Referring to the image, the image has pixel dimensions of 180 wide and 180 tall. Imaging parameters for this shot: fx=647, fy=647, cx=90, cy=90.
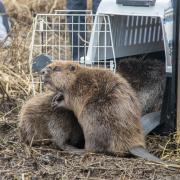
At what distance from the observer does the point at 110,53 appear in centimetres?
429

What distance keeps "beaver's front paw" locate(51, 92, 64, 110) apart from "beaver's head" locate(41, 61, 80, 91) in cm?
5

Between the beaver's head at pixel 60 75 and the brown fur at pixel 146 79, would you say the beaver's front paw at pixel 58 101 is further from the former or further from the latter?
the brown fur at pixel 146 79

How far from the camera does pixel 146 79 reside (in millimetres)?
4098

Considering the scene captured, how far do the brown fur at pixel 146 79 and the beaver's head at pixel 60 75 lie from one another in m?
0.69

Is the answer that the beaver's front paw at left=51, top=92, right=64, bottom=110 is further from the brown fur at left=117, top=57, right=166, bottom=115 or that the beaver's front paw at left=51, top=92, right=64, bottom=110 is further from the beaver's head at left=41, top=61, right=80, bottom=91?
Answer: the brown fur at left=117, top=57, right=166, bottom=115

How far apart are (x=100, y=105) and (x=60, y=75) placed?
11.3 inches

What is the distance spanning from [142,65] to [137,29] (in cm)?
38

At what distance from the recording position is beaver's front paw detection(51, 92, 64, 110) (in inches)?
138

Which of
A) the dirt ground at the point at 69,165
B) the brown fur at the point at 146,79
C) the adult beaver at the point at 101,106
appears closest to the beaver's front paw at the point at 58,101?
the adult beaver at the point at 101,106

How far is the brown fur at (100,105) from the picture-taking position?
132 inches

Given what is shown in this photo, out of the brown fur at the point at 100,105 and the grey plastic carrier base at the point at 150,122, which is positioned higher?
the brown fur at the point at 100,105

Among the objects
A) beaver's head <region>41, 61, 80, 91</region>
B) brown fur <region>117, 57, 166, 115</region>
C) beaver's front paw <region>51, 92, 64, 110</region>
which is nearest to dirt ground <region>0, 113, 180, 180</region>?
beaver's front paw <region>51, 92, 64, 110</region>

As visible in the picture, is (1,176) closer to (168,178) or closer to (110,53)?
(168,178)

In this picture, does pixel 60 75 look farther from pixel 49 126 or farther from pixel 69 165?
pixel 69 165
